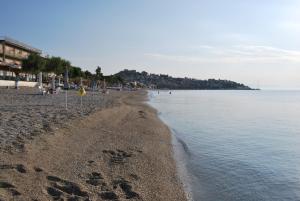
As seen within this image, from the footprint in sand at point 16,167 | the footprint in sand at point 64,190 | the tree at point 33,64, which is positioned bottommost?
the footprint in sand at point 64,190

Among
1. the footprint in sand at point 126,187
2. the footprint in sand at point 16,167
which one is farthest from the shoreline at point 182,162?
the footprint in sand at point 16,167

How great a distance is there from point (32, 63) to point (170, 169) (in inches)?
2368

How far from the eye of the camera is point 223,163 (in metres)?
15.1

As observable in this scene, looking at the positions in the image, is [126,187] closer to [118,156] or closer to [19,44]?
[118,156]

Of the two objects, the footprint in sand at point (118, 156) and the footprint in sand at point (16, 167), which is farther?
the footprint in sand at point (118, 156)

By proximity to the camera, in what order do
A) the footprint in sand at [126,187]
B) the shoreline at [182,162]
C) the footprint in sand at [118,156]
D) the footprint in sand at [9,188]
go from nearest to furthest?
the footprint in sand at [9,188] → the footprint in sand at [126,187] → the shoreline at [182,162] → the footprint in sand at [118,156]

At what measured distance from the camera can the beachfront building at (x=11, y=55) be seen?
69.3 meters

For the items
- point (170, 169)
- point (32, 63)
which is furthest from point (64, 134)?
point (32, 63)

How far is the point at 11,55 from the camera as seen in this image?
7781cm

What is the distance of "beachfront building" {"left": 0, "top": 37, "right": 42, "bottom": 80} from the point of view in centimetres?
6931

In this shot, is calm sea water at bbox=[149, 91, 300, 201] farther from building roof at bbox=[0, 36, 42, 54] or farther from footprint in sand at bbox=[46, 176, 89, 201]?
building roof at bbox=[0, 36, 42, 54]

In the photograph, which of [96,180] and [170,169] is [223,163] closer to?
[170,169]

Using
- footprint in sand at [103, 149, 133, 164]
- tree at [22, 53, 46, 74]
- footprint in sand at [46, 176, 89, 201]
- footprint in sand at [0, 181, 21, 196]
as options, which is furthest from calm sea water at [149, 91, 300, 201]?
tree at [22, 53, 46, 74]

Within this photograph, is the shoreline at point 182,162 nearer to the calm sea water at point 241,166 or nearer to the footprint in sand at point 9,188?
the calm sea water at point 241,166
